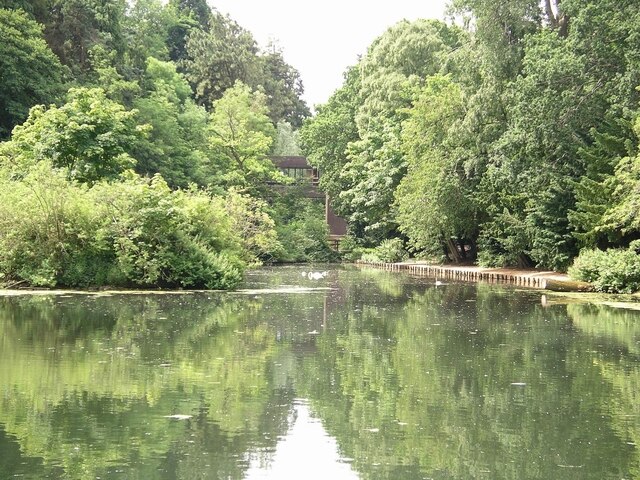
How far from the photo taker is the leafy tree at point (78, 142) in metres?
32.4

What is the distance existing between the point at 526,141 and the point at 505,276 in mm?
6113

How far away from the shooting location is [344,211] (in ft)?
225

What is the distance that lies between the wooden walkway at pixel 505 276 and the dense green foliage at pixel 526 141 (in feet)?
3.66

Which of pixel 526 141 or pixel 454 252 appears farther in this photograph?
pixel 454 252

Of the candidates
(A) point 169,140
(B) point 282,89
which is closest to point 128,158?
(A) point 169,140

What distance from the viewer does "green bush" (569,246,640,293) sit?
28.2m

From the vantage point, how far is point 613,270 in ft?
93.5

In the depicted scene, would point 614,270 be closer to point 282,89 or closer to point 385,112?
point 385,112

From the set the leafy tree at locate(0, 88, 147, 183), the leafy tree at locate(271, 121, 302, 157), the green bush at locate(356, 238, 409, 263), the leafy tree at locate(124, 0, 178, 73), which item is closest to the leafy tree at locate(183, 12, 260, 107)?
the leafy tree at locate(124, 0, 178, 73)

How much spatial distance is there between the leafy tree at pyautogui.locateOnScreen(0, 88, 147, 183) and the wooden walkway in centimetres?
1501

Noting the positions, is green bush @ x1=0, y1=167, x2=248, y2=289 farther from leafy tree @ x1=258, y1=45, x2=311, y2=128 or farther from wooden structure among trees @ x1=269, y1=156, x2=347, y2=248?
leafy tree @ x1=258, y1=45, x2=311, y2=128

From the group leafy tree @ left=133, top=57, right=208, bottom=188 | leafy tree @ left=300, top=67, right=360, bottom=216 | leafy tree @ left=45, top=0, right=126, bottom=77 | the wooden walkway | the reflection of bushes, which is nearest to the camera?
the reflection of bushes

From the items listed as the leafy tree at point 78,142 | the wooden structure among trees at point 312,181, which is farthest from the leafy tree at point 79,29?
the wooden structure among trees at point 312,181

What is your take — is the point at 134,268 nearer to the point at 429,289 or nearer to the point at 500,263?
the point at 429,289
